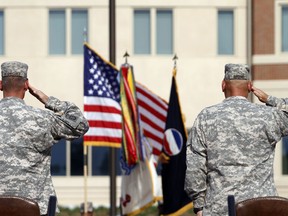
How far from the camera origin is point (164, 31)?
114 feet

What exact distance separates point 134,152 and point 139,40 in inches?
514

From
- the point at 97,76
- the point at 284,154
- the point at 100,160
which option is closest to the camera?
the point at 97,76

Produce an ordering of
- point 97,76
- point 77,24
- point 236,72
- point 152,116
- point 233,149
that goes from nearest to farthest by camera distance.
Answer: point 233,149 < point 236,72 < point 97,76 < point 152,116 < point 77,24

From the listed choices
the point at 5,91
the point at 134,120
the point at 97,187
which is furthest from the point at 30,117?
the point at 97,187

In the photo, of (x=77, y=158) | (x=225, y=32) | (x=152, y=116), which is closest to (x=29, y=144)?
(x=152, y=116)

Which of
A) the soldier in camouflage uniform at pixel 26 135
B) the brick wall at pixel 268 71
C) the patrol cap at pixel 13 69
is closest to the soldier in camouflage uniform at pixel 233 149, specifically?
the soldier in camouflage uniform at pixel 26 135

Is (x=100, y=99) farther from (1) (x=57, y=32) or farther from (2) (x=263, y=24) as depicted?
(1) (x=57, y=32)

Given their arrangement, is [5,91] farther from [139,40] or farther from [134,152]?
[139,40]

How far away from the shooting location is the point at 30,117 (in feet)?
28.9

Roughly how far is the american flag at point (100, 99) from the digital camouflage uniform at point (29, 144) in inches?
475

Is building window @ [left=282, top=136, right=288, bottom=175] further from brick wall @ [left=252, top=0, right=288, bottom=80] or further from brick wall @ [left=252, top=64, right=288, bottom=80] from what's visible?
brick wall @ [left=252, top=0, right=288, bottom=80]

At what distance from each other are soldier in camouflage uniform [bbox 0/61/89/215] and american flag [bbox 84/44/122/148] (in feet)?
39.6

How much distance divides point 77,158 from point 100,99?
41.6 ft

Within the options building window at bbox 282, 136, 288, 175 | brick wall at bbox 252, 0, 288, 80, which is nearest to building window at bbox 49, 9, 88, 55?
brick wall at bbox 252, 0, 288, 80
